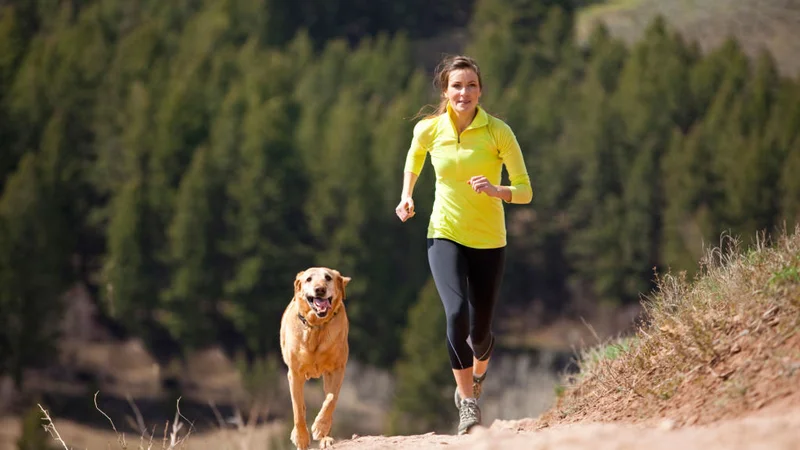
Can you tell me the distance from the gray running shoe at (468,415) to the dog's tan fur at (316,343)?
79 centimetres

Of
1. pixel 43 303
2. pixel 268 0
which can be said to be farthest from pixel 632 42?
pixel 43 303

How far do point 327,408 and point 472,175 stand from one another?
1.62m

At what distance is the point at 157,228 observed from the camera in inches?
1838

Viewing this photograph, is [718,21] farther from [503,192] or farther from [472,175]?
[503,192]

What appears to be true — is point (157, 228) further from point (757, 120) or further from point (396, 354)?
point (757, 120)

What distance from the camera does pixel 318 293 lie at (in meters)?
6.72

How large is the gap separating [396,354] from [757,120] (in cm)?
1837

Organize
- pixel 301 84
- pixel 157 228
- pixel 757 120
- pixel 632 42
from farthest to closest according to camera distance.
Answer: pixel 632 42 → pixel 301 84 → pixel 757 120 → pixel 157 228

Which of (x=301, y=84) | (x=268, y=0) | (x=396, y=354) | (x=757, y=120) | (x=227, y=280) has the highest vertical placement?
(x=268, y=0)

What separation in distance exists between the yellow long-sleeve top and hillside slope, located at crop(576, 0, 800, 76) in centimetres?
5697

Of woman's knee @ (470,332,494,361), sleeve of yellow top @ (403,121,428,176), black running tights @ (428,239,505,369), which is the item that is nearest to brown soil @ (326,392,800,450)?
black running tights @ (428,239,505,369)

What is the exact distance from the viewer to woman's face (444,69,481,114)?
654 cm

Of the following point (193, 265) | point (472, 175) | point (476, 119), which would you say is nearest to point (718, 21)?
point (193, 265)

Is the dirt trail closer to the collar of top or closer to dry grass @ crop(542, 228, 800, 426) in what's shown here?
dry grass @ crop(542, 228, 800, 426)
